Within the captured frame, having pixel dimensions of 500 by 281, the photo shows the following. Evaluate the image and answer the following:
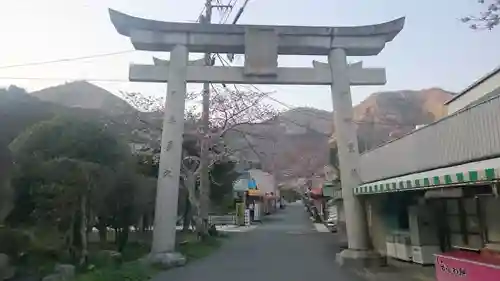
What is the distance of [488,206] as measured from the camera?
1075 cm

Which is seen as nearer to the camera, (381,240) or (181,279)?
(181,279)

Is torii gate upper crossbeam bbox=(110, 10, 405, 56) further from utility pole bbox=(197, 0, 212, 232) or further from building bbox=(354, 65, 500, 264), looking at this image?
utility pole bbox=(197, 0, 212, 232)

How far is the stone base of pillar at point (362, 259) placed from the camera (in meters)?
14.7

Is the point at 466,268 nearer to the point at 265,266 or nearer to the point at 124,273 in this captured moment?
the point at 124,273

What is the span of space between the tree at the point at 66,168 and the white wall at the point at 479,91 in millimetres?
10571

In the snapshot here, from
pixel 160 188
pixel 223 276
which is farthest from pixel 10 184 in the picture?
pixel 223 276

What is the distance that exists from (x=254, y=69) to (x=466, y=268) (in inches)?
383

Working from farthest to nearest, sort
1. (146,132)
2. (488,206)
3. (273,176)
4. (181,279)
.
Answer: (273,176), (146,132), (181,279), (488,206)

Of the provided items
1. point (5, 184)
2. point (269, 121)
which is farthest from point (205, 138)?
point (5, 184)

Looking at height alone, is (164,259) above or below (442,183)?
below

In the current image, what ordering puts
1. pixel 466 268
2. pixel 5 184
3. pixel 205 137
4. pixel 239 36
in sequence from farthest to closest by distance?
pixel 205 137 < pixel 239 36 < pixel 5 184 < pixel 466 268

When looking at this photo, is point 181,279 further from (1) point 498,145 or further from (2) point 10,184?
(1) point 498,145

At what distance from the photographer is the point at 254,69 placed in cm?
1581

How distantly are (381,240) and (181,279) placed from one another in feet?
26.2
